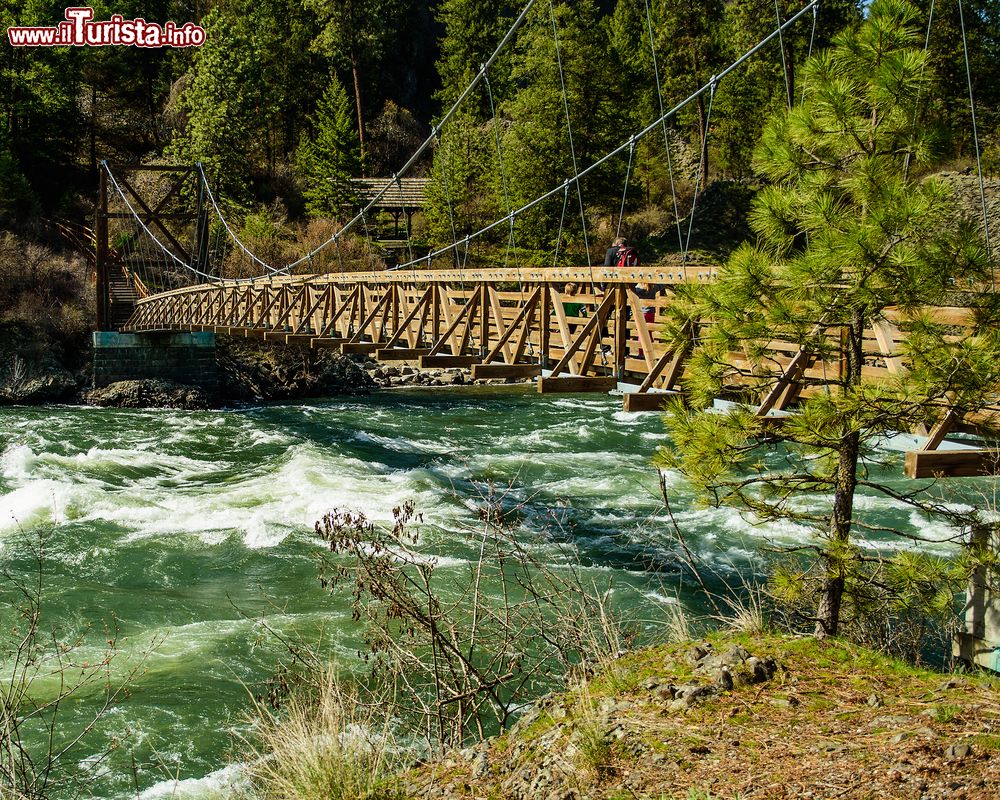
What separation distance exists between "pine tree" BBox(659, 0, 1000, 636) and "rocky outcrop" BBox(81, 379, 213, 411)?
19566 millimetres

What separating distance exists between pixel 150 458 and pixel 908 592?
12.8 metres

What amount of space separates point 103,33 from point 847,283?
1712 inches

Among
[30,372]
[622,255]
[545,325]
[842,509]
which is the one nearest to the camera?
[842,509]

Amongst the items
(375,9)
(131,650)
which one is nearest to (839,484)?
(131,650)

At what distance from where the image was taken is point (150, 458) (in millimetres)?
15234

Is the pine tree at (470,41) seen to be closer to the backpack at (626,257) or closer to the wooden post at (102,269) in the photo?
the wooden post at (102,269)

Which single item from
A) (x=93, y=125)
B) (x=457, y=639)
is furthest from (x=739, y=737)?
(x=93, y=125)

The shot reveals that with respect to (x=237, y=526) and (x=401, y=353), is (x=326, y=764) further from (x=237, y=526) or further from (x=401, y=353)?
(x=401, y=353)

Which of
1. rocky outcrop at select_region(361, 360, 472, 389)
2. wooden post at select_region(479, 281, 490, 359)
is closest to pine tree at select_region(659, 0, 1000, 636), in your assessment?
wooden post at select_region(479, 281, 490, 359)

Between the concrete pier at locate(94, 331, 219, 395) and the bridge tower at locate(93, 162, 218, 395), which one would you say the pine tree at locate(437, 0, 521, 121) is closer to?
the bridge tower at locate(93, 162, 218, 395)

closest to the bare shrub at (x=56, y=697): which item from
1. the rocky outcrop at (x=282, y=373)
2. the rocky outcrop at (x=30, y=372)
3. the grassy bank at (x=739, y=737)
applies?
the grassy bank at (x=739, y=737)

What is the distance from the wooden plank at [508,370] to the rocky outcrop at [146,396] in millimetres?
14645

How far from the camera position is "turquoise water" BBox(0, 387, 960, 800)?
19.9 ft

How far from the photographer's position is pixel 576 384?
27.7ft
